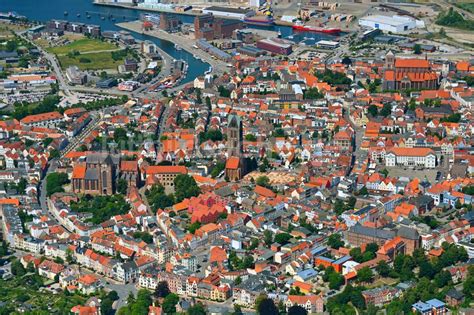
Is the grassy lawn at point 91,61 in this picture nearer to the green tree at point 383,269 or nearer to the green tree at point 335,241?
the green tree at point 335,241

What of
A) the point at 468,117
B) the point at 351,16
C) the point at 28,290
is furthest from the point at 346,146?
the point at 351,16

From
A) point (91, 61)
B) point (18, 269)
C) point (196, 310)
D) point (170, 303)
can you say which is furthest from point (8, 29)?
point (196, 310)

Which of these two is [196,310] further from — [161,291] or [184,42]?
[184,42]

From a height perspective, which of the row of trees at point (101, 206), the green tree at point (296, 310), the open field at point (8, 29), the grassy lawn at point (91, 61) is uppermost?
the green tree at point (296, 310)

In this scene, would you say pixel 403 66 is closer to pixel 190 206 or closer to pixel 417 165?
pixel 417 165

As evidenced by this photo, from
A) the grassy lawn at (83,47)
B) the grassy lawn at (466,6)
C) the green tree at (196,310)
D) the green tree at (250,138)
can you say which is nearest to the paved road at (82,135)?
the green tree at (250,138)

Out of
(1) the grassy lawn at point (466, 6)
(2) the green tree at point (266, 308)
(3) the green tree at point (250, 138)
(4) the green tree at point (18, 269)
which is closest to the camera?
(2) the green tree at point (266, 308)

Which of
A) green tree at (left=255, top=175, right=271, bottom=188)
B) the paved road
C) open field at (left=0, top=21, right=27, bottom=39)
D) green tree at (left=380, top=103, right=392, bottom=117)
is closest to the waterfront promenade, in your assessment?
open field at (left=0, top=21, right=27, bottom=39)
